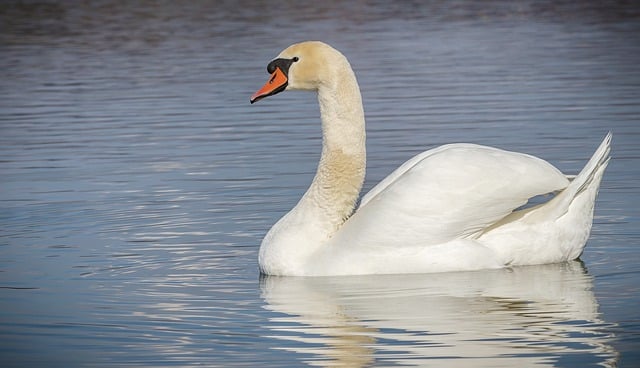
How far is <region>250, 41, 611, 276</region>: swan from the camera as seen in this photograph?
29.9 feet

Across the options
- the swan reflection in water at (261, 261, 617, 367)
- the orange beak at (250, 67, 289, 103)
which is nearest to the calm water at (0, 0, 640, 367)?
the swan reflection in water at (261, 261, 617, 367)

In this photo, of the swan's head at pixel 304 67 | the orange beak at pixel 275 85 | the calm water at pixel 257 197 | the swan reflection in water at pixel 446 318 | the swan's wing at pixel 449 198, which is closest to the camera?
the swan reflection in water at pixel 446 318

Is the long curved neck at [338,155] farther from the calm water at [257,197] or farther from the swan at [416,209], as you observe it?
the calm water at [257,197]

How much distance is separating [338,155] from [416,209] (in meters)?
0.81

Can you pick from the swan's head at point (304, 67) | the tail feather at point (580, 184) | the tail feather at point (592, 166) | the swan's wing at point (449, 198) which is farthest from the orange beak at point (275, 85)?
the tail feather at point (592, 166)

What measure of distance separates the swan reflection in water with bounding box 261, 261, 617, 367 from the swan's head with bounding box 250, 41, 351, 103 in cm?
119

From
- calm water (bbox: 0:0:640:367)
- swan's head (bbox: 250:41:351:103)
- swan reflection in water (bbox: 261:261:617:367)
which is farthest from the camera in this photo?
swan's head (bbox: 250:41:351:103)

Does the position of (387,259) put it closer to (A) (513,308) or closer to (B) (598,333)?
(A) (513,308)

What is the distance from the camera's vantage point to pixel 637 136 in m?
14.2

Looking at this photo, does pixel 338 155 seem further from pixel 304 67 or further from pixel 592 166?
pixel 592 166

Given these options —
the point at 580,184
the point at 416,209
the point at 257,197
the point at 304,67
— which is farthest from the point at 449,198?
the point at 257,197

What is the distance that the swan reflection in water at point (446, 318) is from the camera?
281 inches

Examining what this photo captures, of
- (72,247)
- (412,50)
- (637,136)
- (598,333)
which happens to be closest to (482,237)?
(598,333)

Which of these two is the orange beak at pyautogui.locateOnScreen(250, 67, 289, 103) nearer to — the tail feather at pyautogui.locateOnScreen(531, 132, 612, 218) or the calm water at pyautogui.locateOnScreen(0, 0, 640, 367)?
the calm water at pyautogui.locateOnScreen(0, 0, 640, 367)
